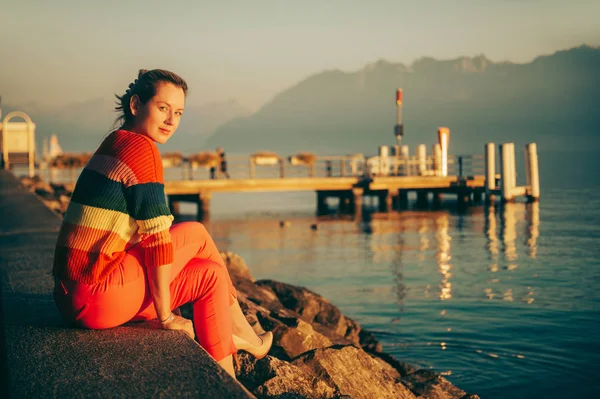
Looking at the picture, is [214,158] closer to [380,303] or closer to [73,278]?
[380,303]

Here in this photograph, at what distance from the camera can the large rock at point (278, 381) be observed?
12.5 ft

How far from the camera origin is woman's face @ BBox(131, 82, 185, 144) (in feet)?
11.1

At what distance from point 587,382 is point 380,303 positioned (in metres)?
4.53

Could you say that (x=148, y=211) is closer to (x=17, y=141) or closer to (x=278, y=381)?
(x=278, y=381)

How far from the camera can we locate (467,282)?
1355 cm

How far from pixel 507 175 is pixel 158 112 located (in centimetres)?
2614

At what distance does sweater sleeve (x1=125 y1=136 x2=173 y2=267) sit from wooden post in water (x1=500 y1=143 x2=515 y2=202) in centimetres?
2518

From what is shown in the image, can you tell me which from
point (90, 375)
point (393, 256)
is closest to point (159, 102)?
point (90, 375)

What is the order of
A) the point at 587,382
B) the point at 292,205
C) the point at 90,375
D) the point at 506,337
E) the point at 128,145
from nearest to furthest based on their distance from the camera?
the point at 90,375 < the point at 128,145 < the point at 587,382 < the point at 506,337 < the point at 292,205

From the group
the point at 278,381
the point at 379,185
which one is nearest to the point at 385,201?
the point at 379,185

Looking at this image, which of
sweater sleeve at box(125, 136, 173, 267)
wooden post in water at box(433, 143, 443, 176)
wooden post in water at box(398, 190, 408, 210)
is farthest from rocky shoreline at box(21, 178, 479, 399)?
wooden post in water at box(433, 143, 443, 176)

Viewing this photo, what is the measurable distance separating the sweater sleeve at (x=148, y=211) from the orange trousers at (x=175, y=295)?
0.32ft

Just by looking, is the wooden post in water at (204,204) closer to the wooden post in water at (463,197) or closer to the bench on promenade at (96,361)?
the wooden post in water at (463,197)

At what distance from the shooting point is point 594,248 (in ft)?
60.1
